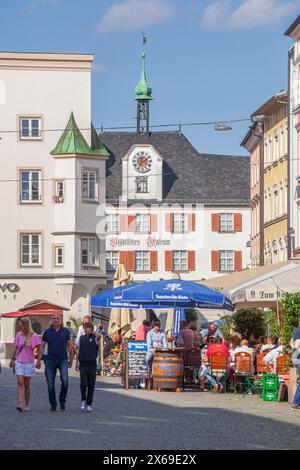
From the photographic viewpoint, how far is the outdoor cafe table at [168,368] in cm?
3278

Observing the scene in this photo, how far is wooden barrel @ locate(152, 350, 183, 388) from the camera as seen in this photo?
32.8 meters

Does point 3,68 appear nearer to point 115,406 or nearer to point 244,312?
point 244,312

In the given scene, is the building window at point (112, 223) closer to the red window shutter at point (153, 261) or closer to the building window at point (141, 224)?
the building window at point (141, 224)

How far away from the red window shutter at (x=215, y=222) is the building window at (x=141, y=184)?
5.22 meters

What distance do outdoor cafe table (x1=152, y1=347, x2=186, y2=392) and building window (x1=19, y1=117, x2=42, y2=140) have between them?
132 feet

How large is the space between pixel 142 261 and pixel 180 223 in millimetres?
3946

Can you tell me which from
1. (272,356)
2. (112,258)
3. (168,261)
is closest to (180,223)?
(168,261)

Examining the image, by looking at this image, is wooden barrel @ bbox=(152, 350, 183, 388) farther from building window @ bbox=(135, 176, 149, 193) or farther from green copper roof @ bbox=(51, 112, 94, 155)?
building window @ bbox=(135, 176, 149, 193)

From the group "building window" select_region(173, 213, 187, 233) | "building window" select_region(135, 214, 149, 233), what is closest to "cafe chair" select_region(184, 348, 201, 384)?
"building window" select_region(173, 213, 187, 233)

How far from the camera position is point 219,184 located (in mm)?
104375

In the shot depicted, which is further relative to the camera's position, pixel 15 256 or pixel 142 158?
pixel 142 158

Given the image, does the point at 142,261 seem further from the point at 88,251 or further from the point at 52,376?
the point at 52,376
